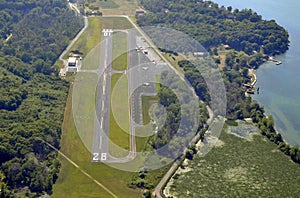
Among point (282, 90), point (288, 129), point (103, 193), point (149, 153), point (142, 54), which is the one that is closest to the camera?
point (103, 193)

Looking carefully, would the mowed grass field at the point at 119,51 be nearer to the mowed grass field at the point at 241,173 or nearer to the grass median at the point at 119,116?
the grass median at the point at 119,116

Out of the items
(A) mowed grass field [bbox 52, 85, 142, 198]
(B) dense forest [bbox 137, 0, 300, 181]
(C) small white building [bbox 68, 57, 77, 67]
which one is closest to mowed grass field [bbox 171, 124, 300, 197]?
(B) dense forest [bbox 137, 0, 300, 181]

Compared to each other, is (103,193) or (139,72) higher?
(139,72)

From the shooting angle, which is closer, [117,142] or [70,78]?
[117,142]

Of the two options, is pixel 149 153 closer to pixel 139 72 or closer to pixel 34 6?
pixel 139 72

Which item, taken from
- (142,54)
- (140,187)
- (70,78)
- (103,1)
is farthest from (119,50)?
(140,187)

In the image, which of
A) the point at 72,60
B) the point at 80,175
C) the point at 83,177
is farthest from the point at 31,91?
the point at 83,177
